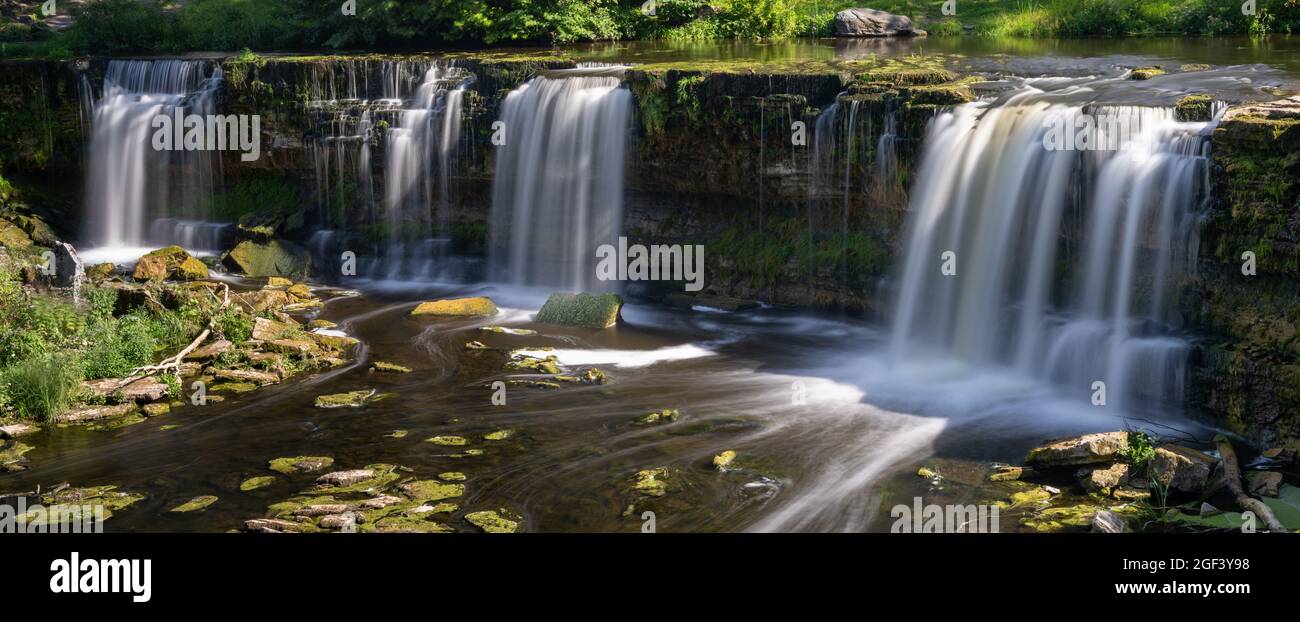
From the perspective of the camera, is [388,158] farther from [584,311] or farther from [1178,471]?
Answer: [1178,471]

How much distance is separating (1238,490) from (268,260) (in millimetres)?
17364

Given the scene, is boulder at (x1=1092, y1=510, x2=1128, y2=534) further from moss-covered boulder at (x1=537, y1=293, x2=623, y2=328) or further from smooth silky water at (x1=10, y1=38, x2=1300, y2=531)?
moss-covered boulder at (x1=537, y1=293, x2=623, y2=328)

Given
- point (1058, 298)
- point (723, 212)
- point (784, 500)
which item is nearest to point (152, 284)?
point (723, 212)

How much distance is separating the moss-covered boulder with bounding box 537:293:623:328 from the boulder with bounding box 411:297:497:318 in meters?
1.04

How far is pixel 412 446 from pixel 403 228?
34.7 ft

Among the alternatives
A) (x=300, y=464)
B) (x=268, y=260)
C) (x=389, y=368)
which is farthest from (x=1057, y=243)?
(x=268, y=260)

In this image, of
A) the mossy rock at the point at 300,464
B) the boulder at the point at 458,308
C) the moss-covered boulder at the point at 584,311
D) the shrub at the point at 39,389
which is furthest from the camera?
the boulder at the point at 458,308

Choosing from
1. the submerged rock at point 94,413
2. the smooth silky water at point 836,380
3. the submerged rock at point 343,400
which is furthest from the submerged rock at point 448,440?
the submerged rock at point 94,413

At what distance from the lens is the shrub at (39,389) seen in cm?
1562

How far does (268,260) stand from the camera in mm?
24109

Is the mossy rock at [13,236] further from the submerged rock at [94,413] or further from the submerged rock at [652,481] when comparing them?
the submerged rock at [652,481]

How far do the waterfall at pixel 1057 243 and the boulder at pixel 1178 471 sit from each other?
253 centimetres

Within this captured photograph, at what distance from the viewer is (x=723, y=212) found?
22.0 m

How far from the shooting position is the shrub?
15.6m
